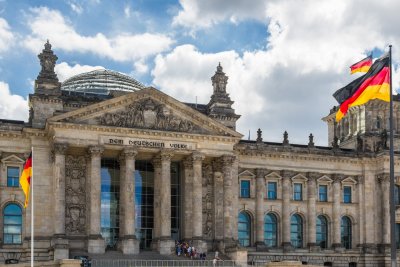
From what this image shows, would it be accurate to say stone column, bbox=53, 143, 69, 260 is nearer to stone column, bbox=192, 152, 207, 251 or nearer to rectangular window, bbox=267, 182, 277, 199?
stone column, bbox=192, 152, 207, 251

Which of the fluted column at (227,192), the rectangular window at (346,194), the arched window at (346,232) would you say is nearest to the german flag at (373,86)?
the fluted column at (227,192)

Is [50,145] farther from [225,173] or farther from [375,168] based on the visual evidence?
[375,168]

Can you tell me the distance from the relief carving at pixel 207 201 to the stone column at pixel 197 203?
2.84 m

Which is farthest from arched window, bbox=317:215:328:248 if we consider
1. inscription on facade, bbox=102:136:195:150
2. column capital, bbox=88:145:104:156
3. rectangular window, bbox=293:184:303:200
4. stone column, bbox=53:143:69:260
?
stone column, bbox=53:143:69:260

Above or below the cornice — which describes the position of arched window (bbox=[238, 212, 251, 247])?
below

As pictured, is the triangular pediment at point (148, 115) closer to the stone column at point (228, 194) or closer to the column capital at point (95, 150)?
the column capital at point (95, 150)

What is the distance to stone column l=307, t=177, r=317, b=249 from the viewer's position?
7100cm

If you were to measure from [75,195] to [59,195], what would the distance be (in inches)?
124

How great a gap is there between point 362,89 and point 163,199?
89.7 ft

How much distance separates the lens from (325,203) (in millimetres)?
72750

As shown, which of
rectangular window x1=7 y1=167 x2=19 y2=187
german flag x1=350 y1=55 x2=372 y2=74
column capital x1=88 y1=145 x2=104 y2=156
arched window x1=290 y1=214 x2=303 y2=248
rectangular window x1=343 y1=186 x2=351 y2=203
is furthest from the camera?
rectangular window x1=343 y1=186 x2=351 y2=203

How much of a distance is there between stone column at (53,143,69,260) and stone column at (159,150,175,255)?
8.59 m

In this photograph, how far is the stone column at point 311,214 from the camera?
7100 centimetres

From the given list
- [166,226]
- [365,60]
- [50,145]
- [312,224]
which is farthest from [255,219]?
[365,60]
